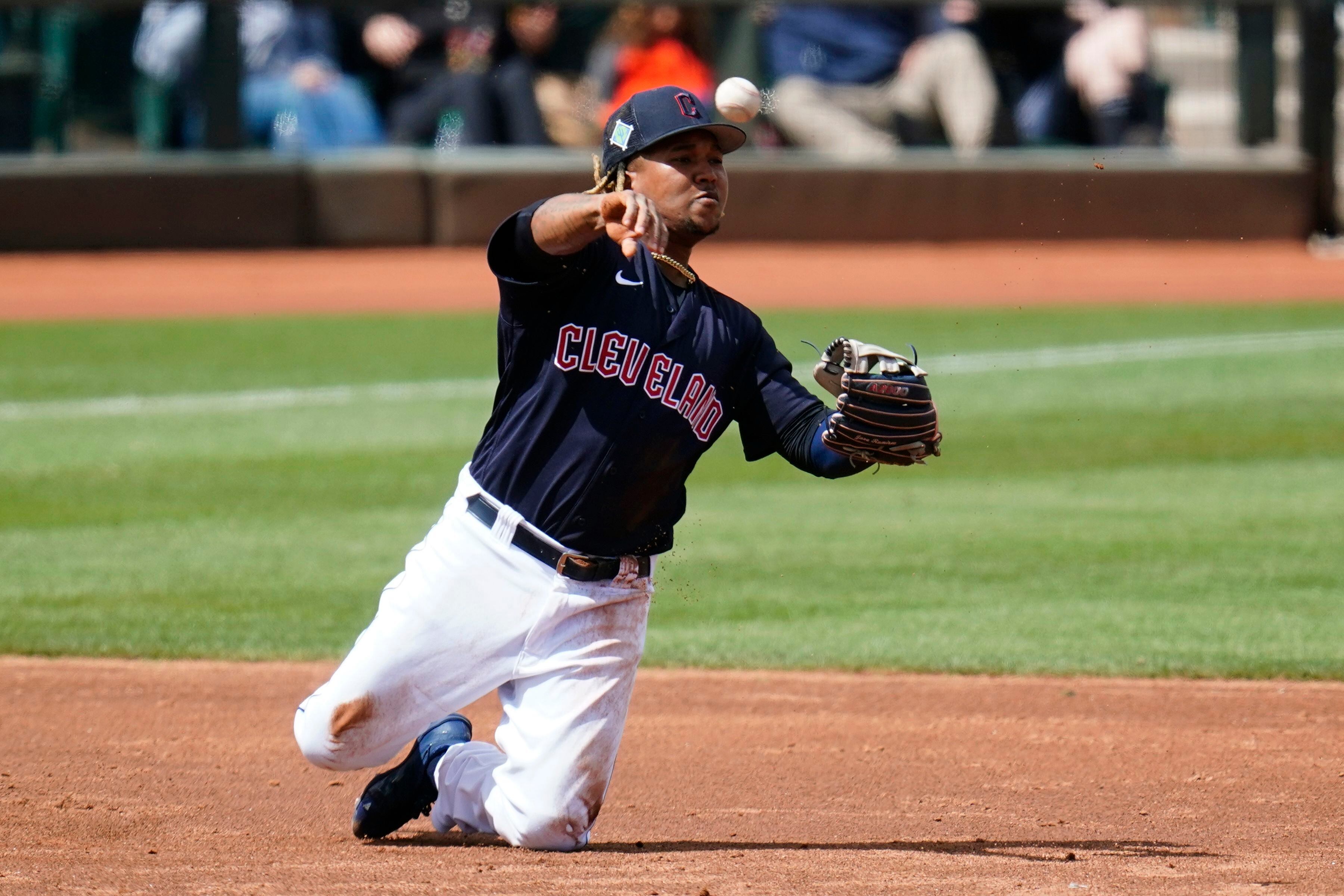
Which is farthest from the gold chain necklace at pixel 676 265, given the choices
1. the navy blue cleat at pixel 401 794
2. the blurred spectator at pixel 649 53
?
the blurred spectator at pixel 649 53

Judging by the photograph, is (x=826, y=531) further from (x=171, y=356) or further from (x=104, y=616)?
(x=171, y=356)

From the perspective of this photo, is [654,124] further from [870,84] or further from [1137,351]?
[870,84]

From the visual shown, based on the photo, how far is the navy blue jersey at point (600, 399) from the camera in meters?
3.72

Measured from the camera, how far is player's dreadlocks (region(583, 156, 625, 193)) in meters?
3.84

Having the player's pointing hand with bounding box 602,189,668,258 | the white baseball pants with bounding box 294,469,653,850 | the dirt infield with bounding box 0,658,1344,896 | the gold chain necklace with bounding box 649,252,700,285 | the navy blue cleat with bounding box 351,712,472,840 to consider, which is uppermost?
the player's pointing hand with bounding box 602,189,668,258

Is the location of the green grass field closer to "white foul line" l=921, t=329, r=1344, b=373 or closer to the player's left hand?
"white foul line" l=921, t=329, r=1344, b=373

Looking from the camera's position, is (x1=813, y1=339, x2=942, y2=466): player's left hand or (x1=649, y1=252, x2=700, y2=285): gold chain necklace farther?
(x1=649, y1=252, x2=700, y2=285): gold chain necklace

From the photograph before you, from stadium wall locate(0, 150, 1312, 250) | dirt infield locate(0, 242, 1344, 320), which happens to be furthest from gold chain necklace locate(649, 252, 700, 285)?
stadium wall locate(0, 150, 1312, 250)

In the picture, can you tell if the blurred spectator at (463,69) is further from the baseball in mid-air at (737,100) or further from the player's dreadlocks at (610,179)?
the baseball in mid-air at (737,100)

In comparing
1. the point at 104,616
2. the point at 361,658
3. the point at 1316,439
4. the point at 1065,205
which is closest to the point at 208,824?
the point at 361,658

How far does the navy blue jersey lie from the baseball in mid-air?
0.37 m

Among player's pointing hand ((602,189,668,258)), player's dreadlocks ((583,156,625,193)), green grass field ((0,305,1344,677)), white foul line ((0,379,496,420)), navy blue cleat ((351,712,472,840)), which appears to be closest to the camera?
player's pointing hand ((602,189,668,258))

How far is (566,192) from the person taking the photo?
1402 cm

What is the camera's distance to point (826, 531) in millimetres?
7668
